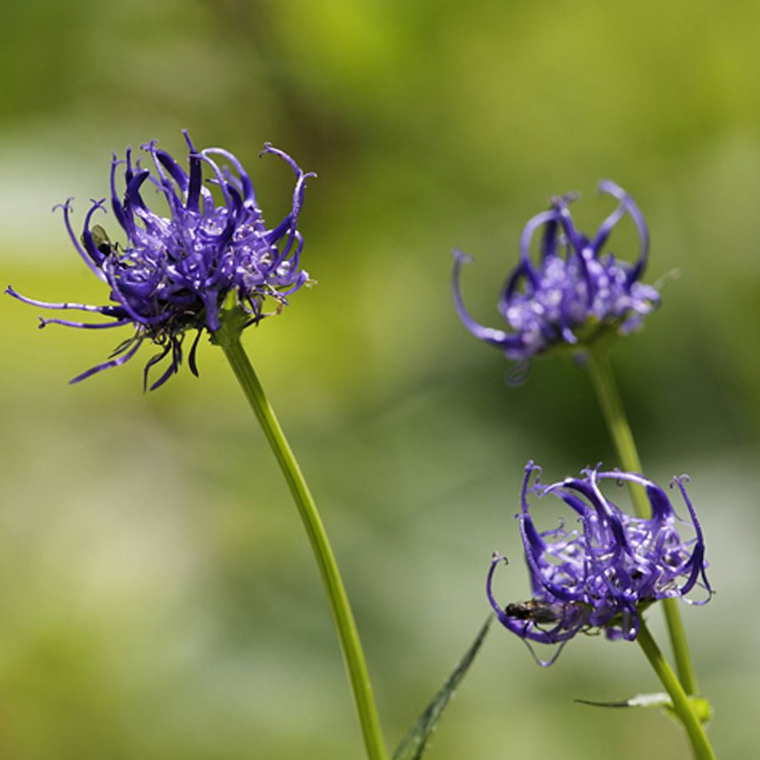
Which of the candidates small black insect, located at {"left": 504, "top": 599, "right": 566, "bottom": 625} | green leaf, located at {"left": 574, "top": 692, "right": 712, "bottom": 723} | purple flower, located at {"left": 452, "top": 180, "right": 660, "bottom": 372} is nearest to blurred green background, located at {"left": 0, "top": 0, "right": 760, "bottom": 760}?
purple flower, located at {"left": 452, "top": 180, "right": 660, "bottom": 372}

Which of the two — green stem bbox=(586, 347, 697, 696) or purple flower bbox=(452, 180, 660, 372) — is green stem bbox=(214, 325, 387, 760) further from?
purple flower bbox=(452, 180, 660, 372)

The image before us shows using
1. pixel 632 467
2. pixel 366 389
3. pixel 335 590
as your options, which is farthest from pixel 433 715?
pixel 366 389

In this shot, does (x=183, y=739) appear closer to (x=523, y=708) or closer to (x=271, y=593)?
(x=271, y=593)

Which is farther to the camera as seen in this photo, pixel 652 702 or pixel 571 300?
pixel 571 300

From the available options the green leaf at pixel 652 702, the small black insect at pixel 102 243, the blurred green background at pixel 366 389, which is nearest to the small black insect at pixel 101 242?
the small black insect at pixel 102 243

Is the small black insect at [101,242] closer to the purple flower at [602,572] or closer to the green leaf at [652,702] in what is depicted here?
the purple flower at [602,572]

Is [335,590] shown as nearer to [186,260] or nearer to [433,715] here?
[433,715]
